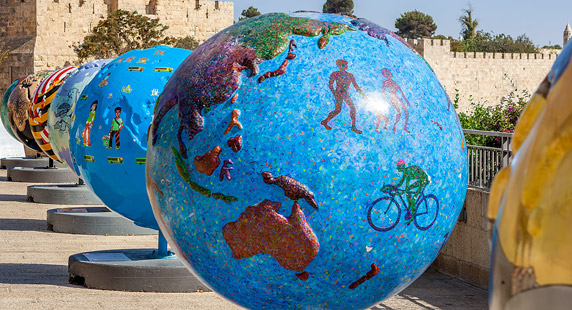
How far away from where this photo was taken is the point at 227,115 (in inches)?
147

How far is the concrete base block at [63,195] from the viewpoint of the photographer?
13.7 m

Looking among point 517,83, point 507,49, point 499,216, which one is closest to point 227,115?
point 499,216

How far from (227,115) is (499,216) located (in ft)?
8.23

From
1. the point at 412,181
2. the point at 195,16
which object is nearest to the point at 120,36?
the point at 195,16

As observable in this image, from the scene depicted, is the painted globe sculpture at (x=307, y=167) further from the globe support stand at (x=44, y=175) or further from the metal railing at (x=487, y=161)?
the globe support stand at (x=44, y=175)

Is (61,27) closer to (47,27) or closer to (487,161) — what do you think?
(47,27)

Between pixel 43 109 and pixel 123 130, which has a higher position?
pixel 43 109

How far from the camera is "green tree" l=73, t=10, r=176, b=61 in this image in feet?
156

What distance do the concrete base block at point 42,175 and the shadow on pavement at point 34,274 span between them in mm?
7462

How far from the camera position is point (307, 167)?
3.55m

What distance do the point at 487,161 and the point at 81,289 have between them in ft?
11.9

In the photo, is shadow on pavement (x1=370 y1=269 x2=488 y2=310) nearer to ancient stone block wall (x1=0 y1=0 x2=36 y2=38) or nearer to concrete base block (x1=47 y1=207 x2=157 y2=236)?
concrete base block (x1=47 y1=207 x2=157 y2=236)

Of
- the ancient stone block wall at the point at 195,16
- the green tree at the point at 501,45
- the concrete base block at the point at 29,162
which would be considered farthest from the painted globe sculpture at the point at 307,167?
the green tree at the point at 501,45

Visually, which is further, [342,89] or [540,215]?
[342,89]
